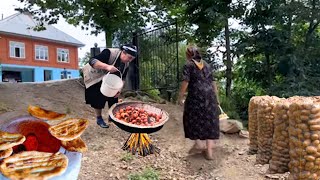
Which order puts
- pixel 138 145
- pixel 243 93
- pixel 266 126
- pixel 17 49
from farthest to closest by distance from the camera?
1. pixel 17 49
2. pixel 243 93
3. pixel 138 145
4. pixel 266 126

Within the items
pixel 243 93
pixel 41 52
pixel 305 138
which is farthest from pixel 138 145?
pixel 41 52

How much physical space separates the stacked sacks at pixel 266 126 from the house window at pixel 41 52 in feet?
70.9

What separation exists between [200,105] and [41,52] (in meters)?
20.6

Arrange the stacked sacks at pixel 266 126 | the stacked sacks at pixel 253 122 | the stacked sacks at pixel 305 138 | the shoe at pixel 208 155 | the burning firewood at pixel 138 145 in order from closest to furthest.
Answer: the stacked sacks at pixel 305 138 < the stacked sacks at pixel 266 126 < the stacked sacks at pixel 253 122 < the burning firewood at pixel 138 145 < the shoe at pixel 208 155

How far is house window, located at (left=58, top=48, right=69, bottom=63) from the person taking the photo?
79.5ft

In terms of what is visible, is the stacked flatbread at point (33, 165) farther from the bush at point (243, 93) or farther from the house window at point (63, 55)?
the house window at point (63, 55)

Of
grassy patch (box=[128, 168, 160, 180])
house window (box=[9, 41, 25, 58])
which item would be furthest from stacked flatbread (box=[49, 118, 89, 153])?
house window (box=[9, 41, 25, 58])

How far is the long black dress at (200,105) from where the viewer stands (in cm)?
402

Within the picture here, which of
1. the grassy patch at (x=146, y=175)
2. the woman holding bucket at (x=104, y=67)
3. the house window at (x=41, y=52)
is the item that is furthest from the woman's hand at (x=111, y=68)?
the house window at (x=41, y=52)

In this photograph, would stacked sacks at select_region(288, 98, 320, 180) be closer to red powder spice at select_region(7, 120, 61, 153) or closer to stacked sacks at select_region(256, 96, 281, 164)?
stacked sacks at select_region(256, 96, 281, 164)

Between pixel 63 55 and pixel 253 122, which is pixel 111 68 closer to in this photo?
pixel 253 122

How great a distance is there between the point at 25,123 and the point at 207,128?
2920 millimetres

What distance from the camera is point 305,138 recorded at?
6.63ft

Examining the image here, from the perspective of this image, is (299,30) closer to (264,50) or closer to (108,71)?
(264,50)
